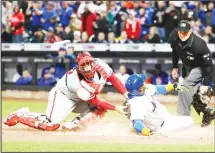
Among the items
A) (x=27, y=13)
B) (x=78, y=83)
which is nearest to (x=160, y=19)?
(x=27, y=13)

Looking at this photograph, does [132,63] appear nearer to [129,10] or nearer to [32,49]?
[129,10]

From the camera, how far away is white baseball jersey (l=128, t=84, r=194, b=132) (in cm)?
855

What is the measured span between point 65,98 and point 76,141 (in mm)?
1271

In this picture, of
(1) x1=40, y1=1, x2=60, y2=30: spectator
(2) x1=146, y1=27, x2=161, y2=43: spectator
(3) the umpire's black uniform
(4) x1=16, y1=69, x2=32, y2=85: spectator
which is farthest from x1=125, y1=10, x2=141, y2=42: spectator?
(3) the umpire's black uniform

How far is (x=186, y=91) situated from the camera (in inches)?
393

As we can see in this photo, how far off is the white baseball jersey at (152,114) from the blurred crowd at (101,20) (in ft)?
21.2

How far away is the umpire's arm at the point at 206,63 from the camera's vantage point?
9852 mm

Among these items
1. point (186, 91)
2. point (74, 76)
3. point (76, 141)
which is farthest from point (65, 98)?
point (186, 91)

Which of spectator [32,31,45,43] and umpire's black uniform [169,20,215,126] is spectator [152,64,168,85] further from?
umpire's black uniform [169,20,215,126]

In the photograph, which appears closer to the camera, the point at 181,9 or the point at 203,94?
the point at 203,94

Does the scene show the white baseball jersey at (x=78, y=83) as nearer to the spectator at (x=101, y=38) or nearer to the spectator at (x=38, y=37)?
the spectator at (x=101, y=38)

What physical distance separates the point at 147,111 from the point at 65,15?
8.42 metres

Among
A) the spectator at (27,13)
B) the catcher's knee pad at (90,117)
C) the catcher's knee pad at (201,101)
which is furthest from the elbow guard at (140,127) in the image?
the spectator at (27,13)

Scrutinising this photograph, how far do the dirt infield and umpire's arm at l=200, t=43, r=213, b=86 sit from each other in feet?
2.79
